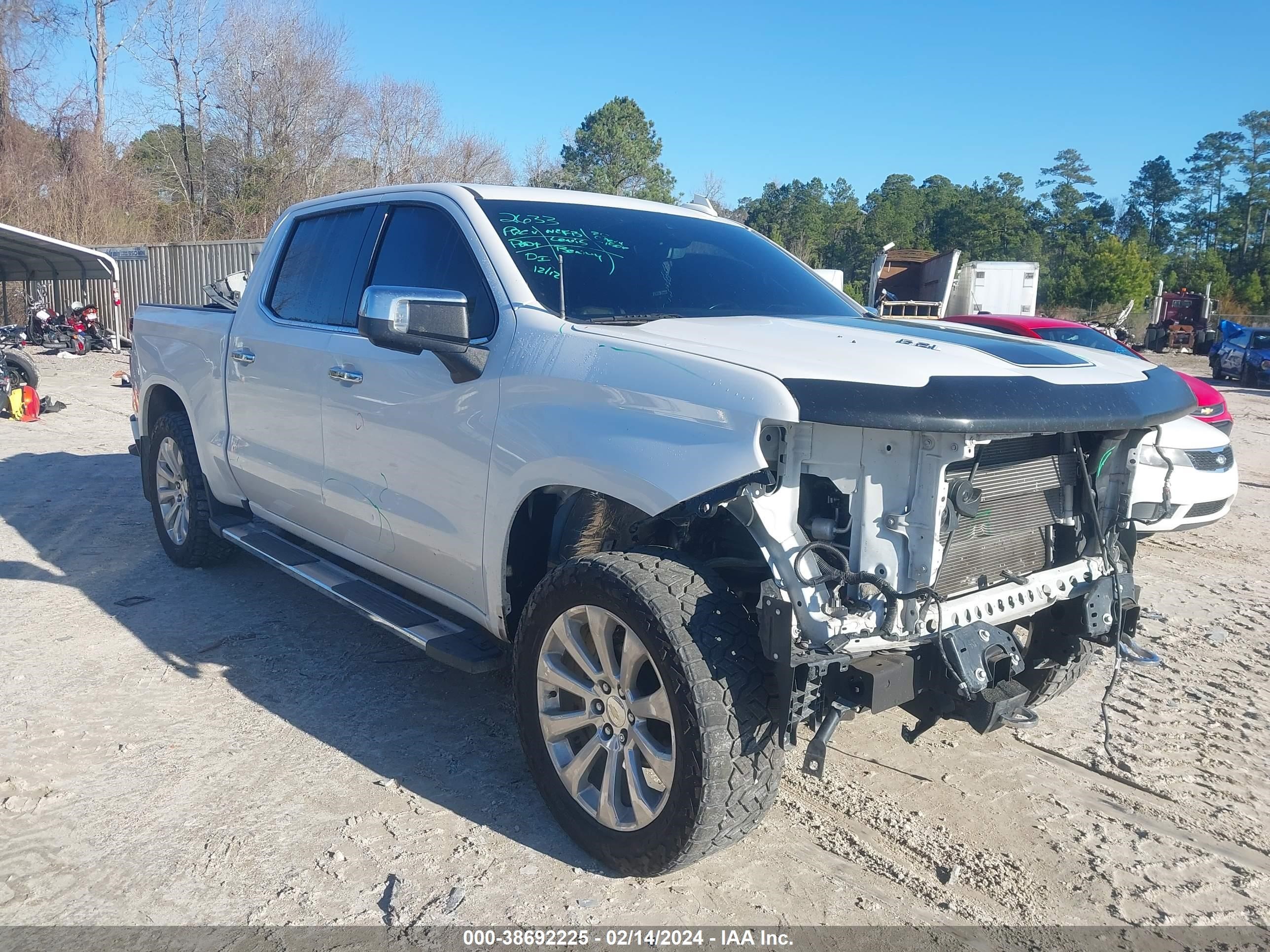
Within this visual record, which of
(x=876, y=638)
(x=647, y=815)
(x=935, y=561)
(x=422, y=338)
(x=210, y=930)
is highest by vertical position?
(x=422, y=338)

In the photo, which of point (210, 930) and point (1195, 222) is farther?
point (1195, 222)

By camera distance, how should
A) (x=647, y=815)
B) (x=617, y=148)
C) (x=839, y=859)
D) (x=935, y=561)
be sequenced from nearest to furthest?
1. (x=935, y=561)
2. (x=647, y=815)
3. (x=839, y=859)
4. (x=617, y=148)

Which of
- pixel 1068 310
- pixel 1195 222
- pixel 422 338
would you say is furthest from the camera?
pixel 1195 222

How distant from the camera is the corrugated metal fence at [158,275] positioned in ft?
74.9

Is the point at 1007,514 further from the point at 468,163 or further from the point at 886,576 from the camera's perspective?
the point at 468,163

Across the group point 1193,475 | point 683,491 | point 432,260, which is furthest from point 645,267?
point 1193,475

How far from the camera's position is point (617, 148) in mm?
48031

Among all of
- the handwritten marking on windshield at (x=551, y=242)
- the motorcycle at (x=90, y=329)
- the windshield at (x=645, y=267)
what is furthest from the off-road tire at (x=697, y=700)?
the motorcycle at (x=90, y=329)

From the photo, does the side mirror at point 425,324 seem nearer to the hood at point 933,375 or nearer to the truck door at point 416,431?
the truck door at point 416,431

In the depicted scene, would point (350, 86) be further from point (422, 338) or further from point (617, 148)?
point (422, 338)

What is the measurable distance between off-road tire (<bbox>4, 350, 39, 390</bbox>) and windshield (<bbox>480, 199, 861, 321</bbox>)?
1084cm

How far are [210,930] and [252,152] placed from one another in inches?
1457

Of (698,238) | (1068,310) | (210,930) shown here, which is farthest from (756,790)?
(1068,310)

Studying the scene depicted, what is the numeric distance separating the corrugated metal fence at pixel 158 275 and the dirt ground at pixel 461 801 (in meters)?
19.5
